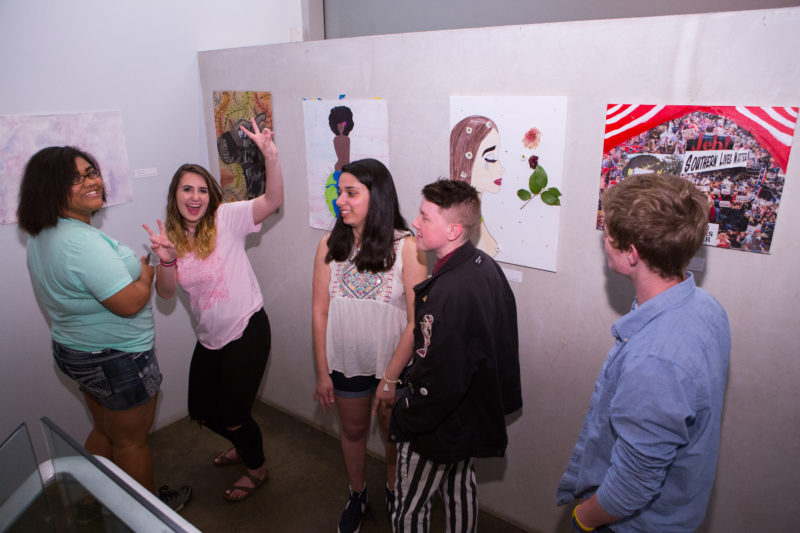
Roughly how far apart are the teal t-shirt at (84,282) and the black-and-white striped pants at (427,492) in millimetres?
1171

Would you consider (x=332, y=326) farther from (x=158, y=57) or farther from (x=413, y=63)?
(x=158, y=57)

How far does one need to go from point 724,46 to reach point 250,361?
2.12 metres

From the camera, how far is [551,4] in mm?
2791

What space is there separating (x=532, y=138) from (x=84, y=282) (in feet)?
5.60

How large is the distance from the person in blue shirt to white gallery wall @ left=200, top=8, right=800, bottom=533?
19.7 inches

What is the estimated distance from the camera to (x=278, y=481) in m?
2.68

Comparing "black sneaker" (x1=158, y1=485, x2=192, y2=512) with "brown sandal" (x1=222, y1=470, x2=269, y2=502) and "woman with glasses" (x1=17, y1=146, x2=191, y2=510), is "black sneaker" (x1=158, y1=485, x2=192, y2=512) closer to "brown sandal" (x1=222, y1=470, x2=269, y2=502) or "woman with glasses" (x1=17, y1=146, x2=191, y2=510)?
"brown sandal" (x1=222, y1=470, x2=269, y2=502)

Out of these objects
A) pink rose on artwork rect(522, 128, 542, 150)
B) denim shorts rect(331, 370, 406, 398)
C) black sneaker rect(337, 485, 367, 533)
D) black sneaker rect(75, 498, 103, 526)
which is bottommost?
black sneaker rect(337, 485, 367, 533)

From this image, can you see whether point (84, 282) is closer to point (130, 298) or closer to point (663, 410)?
point (130, 298)

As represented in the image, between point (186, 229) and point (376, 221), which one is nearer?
point (376, 221)

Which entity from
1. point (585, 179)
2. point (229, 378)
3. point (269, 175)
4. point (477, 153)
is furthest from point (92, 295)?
point (585, 179)

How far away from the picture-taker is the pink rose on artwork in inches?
73.7

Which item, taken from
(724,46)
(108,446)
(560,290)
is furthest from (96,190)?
(724,46)

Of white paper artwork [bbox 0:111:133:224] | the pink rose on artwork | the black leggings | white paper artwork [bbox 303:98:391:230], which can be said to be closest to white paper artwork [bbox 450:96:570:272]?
the pink rose on artwork
